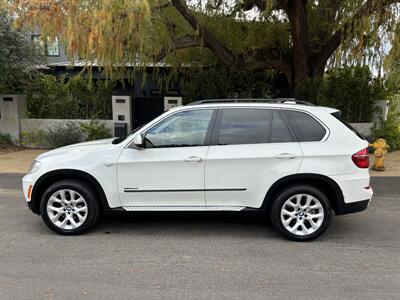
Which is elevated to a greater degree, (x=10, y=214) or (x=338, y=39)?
(x=338, y=39)

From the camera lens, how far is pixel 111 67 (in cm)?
906

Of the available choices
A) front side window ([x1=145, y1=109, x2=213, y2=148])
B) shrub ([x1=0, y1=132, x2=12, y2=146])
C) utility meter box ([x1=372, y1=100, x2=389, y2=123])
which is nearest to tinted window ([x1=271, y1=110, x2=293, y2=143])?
front side window ([x1=145, y1=109, x2=213, y2=148])

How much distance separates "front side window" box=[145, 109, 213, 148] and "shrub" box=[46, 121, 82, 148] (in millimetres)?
7400

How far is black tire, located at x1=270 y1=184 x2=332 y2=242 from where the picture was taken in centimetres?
475

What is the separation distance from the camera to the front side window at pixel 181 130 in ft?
16.1

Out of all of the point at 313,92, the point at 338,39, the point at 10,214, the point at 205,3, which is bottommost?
the point at 10,214

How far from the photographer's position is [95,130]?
38.0 ft

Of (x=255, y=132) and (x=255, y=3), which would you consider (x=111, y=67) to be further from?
(x=255, y=132)

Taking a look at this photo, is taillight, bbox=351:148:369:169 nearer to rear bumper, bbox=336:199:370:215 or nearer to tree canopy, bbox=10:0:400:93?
rear bumper, bbox=336:199:370:215

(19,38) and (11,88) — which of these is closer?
(19,38)

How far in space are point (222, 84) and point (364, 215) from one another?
6.73 meters

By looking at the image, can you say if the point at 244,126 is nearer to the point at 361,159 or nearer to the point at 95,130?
the point at 361,159

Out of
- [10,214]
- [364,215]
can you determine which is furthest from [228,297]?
[10,214]

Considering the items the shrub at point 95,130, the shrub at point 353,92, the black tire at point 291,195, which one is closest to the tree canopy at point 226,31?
the shrub at point 353,92
